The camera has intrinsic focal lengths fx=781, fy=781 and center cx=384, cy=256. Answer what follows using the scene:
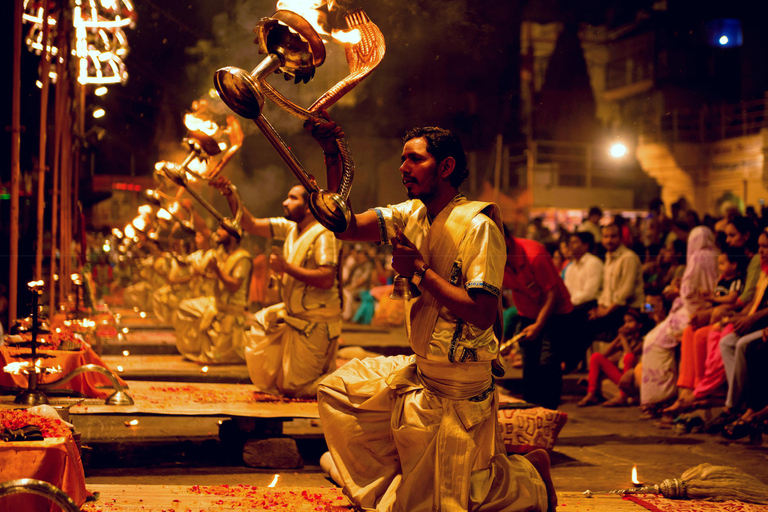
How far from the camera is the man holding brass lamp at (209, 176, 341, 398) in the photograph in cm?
575

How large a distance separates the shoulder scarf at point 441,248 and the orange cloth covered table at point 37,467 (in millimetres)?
1477

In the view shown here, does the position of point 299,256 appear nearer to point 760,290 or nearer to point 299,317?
point 299,317

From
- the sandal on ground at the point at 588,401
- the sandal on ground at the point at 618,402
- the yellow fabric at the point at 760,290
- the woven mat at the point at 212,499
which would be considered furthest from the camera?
the sandal on ground at the point at 588,401

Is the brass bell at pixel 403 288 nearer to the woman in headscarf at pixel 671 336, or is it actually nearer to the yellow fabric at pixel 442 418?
the yellow fabric at pixel 442 418

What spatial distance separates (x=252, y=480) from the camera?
4.73 meters

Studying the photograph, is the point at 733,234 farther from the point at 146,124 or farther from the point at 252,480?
the point at 146,124

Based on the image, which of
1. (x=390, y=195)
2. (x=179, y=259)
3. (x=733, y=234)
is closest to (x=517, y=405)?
(x=390, y=195)

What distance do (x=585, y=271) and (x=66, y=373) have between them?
5.54m

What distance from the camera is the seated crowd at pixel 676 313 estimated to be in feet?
19.8

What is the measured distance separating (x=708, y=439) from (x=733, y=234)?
5.89ft

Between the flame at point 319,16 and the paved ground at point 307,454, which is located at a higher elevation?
the flame at point 319,16

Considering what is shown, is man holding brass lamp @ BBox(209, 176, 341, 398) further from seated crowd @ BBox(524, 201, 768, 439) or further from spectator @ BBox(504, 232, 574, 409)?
seated crowd @ BBox(524, 201, 768, 439)

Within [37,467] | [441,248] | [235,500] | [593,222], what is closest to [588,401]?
[593,222]

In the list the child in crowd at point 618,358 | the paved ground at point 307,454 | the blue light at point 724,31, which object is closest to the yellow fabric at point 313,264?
the paved ground at point 307,454
